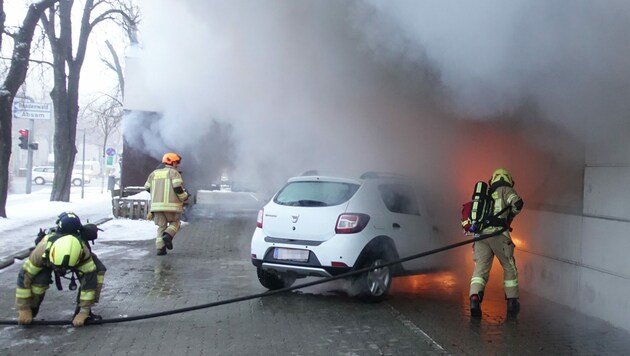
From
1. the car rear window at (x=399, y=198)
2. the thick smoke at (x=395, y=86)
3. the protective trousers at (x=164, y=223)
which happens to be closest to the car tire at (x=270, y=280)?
the car rear window at (x=399, y=198)

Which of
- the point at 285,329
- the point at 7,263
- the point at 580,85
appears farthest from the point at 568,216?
the point at 7,263

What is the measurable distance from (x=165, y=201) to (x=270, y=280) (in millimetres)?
3576

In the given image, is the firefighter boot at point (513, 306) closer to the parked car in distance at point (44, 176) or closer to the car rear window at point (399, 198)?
the car rear window at point (399, 198)

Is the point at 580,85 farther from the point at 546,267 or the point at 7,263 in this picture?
the point at 7,263

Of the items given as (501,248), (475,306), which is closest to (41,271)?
(475,306)

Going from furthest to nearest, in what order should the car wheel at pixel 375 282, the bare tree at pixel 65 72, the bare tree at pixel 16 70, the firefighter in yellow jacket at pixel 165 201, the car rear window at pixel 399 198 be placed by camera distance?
the bare tree at pixel 65 72, the bare tree at pixel 16 70, the firefighter in yellow jacket at pixel 165 201, the car rear window at pixel 399 198, the car wheel at pixel 375 282

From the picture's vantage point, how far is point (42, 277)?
5.04 meters

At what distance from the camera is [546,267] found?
693cm

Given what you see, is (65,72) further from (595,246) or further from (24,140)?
(595,246)

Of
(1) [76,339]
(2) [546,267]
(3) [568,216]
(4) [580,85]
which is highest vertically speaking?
(4) [580,85]

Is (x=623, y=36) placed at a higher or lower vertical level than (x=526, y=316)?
higher

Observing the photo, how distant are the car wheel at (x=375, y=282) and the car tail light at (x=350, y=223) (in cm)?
41

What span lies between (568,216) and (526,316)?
135 cm

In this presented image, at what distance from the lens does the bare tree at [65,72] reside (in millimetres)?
18516
